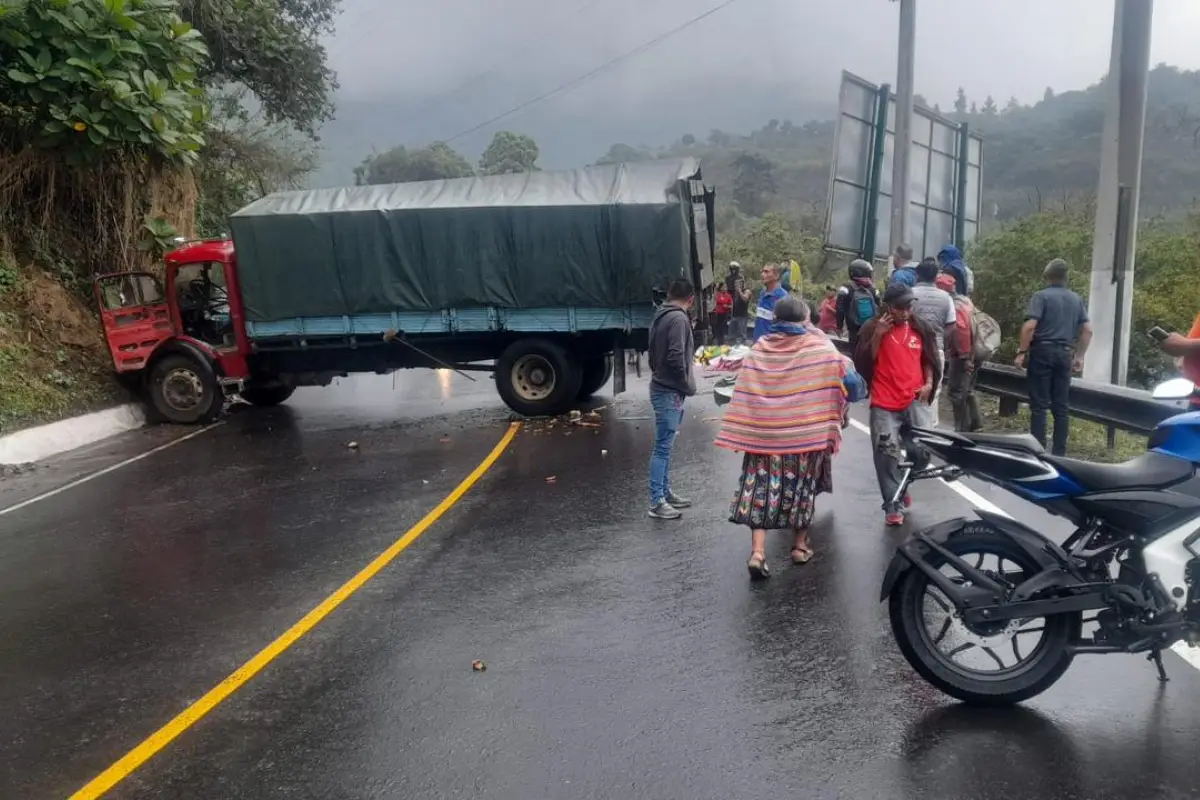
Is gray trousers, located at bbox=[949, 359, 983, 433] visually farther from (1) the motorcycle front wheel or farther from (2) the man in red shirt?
(1) the motorcycle front wheel

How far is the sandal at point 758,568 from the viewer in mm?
5801

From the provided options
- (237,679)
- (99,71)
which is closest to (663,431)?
(237,679)

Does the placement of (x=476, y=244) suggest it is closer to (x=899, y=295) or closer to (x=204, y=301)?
(x=204, y=301)

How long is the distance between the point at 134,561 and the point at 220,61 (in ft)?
58.2

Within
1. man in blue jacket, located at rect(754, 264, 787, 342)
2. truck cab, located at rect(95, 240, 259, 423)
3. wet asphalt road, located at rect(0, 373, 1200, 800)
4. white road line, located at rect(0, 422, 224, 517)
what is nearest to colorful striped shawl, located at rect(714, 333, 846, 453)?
wet asphalt road, located at rect(0, 373, 1200, 800)

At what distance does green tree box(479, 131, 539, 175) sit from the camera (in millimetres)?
80625

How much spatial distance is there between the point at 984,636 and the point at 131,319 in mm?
13010

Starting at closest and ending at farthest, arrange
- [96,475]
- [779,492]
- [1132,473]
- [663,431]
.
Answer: [1132,473] → [779,492] → [663,431] → [96,475]

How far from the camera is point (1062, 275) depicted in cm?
868

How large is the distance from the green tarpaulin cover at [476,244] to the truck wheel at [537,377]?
624 millimetres

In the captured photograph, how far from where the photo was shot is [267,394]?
15.6 metres

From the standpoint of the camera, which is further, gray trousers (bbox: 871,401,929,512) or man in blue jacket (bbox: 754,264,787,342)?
man in blue jacket (bbox: 754,264,787,342)

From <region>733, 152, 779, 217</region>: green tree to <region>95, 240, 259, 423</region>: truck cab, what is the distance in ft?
247

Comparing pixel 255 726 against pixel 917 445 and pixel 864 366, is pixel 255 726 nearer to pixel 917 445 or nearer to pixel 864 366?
pixel 917 445
